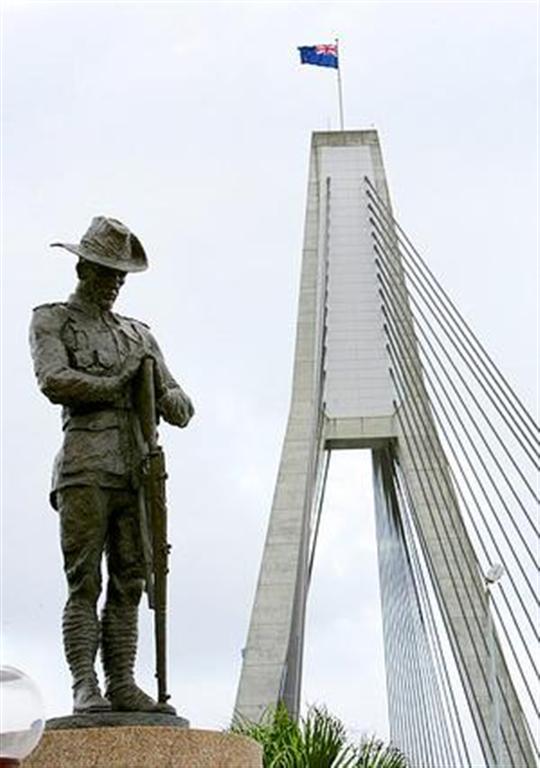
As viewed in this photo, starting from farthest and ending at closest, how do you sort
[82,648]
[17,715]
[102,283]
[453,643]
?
[453,643] → [102,283] → [82,648] → [17,715]

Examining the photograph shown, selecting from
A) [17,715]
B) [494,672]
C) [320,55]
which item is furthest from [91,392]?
[320,55]

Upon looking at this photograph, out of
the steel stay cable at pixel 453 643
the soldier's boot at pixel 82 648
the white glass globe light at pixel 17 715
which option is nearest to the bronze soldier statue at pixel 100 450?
the soldier's boot at pixel 82 648

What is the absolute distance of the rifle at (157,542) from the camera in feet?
20.8

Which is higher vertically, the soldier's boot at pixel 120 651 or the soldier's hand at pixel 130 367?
the soldier's hand at pixel 130 367

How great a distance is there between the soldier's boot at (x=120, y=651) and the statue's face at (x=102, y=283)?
1.35 meters

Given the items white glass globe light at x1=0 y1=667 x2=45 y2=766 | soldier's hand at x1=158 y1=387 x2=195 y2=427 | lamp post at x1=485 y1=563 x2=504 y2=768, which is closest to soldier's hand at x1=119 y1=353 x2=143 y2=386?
soldier's hand at x1=158 y1=387 x2=195 y2=427

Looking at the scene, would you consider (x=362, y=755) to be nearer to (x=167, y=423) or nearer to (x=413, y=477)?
(x=167, y=423)

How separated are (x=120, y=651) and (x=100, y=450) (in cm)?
83

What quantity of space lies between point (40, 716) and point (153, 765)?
9.67ft

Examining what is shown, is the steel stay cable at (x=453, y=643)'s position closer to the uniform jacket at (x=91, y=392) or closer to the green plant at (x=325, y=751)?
the green plant at (x=325, y=751)

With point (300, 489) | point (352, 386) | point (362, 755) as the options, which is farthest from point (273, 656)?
point (362, 755)

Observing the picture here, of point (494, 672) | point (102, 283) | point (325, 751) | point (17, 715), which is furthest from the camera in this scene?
point (494, 672)

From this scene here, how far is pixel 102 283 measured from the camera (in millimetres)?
6930

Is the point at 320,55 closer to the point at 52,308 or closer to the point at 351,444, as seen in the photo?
the point at 351,444
